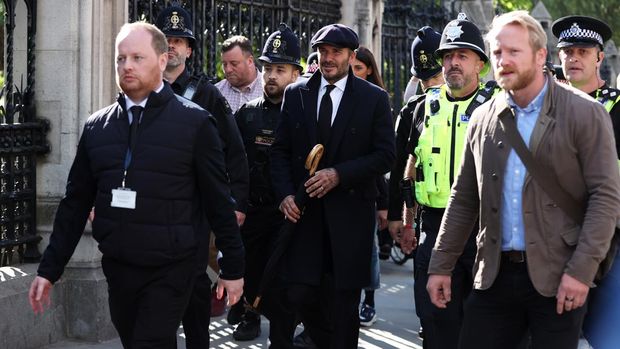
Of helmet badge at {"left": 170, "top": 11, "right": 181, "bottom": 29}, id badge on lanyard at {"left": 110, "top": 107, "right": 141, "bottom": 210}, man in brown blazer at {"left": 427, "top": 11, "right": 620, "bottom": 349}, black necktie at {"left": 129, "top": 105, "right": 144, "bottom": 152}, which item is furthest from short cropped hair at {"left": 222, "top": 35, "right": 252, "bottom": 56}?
man in brown blazer at {"left": 427, "top": 11, "right": 620, "bottom": 349}

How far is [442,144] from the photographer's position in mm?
7180

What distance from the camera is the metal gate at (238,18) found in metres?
10.3

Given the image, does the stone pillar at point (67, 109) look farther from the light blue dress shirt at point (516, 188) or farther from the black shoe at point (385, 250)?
the black shoe at point (385, 250)

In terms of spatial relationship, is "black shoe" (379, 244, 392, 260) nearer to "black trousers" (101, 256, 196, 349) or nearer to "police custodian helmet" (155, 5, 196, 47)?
"police custodian helmet" (155, 5, 196, 47)

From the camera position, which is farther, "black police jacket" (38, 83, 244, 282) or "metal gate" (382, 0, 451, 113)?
"metal gate" (382, 0, 451, 113)

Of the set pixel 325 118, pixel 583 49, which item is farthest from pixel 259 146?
pixel 583 49

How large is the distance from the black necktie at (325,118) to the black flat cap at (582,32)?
55.3 inches

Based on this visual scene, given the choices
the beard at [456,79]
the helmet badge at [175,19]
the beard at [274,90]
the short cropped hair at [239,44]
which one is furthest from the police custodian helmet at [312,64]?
the beard at [456,79]

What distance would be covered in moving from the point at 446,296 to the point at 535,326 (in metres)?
0.52

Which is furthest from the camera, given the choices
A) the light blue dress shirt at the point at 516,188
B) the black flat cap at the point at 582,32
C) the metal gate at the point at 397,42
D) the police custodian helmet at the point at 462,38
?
the metal gate at the point at 397,42

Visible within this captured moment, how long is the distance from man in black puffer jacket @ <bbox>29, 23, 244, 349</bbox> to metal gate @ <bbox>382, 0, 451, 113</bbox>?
9223 mm

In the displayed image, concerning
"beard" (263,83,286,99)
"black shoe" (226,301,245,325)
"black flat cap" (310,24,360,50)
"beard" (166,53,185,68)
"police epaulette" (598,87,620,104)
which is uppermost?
"black flat cap" (310,24,360,50)

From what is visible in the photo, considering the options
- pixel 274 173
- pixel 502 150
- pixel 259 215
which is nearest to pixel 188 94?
pixel 274 173

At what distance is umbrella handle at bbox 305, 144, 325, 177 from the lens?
7.39m
